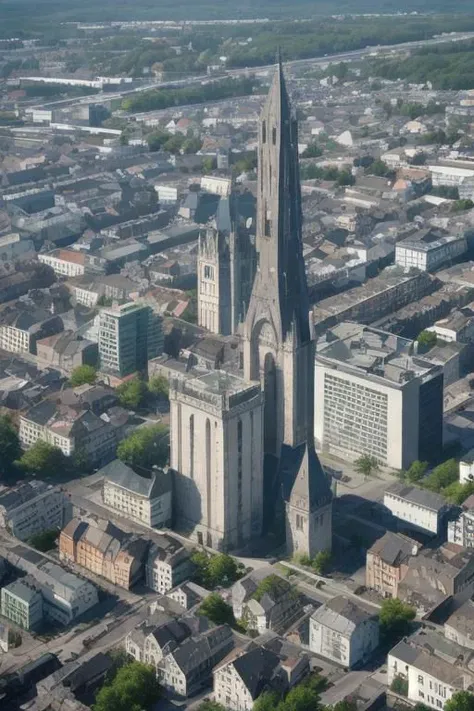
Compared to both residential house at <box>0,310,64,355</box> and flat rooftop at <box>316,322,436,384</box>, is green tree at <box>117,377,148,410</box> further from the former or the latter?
flat rooftop at <box>316,322,436,384</box>

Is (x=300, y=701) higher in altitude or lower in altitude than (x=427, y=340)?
lower

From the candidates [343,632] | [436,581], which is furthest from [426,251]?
[343,632]

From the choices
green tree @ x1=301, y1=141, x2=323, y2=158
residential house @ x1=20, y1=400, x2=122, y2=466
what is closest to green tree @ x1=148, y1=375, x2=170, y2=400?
residential house @ x1=20, y1=400, x2=122, y2=466

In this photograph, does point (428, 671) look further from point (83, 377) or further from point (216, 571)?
point (83, 377)

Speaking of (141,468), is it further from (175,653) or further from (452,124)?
(452,124)

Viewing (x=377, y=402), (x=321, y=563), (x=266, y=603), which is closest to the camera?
(x=266, y=603)

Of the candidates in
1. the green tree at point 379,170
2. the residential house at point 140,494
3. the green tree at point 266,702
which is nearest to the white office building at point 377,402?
the residential house at point 140,494
